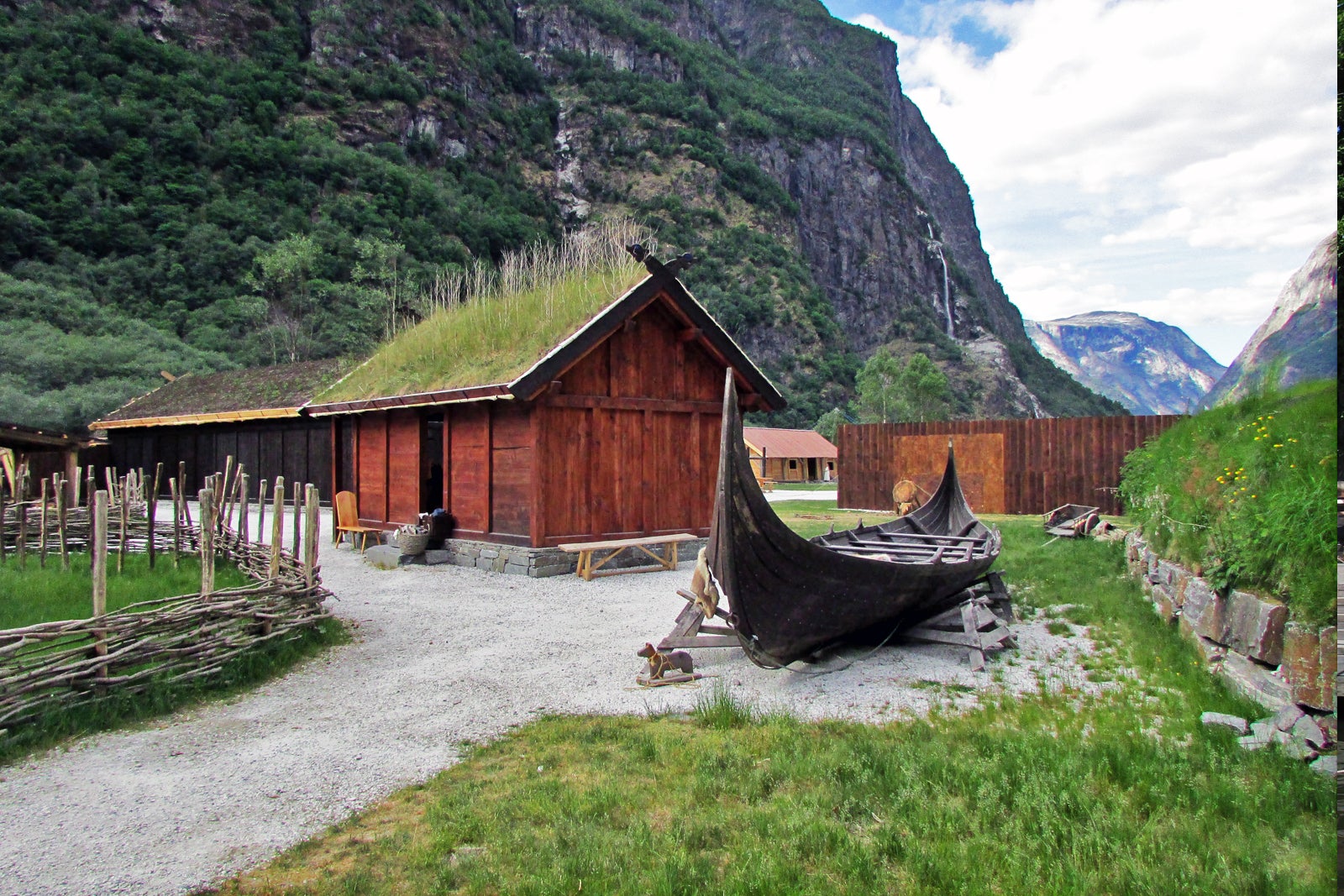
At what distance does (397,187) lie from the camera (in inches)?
2638

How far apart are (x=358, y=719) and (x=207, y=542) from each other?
7.98 feet

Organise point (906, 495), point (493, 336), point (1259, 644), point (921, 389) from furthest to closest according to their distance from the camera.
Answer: point (921, 389)
point (906, 495)
point (493, 336)
point (1259, 644)

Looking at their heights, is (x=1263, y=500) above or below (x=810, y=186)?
below

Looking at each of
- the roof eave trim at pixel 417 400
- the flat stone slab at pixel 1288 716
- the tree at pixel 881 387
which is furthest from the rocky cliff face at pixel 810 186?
the flat stone slab at pixel 1288 716

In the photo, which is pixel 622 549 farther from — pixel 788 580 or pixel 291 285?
pixel 291 285

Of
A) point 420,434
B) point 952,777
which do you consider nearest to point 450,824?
point 952,777

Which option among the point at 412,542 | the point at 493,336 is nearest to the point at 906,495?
the point at 493,336

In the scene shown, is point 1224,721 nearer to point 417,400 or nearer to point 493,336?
point 417,400

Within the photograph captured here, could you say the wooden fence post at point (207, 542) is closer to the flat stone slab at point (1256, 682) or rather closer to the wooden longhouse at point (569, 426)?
the wooden longhouse at point (569, 426)

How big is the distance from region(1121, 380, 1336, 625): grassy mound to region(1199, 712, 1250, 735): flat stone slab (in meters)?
0.70

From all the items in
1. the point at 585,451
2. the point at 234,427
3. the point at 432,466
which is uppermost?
the point at 234,427

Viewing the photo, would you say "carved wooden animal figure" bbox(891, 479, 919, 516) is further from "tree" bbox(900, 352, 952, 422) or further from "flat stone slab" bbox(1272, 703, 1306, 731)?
"tree" bbox(900, 352, 952, 422)

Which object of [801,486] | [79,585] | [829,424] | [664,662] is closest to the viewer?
[664,662]

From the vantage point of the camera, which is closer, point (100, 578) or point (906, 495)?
point (100, 578)
